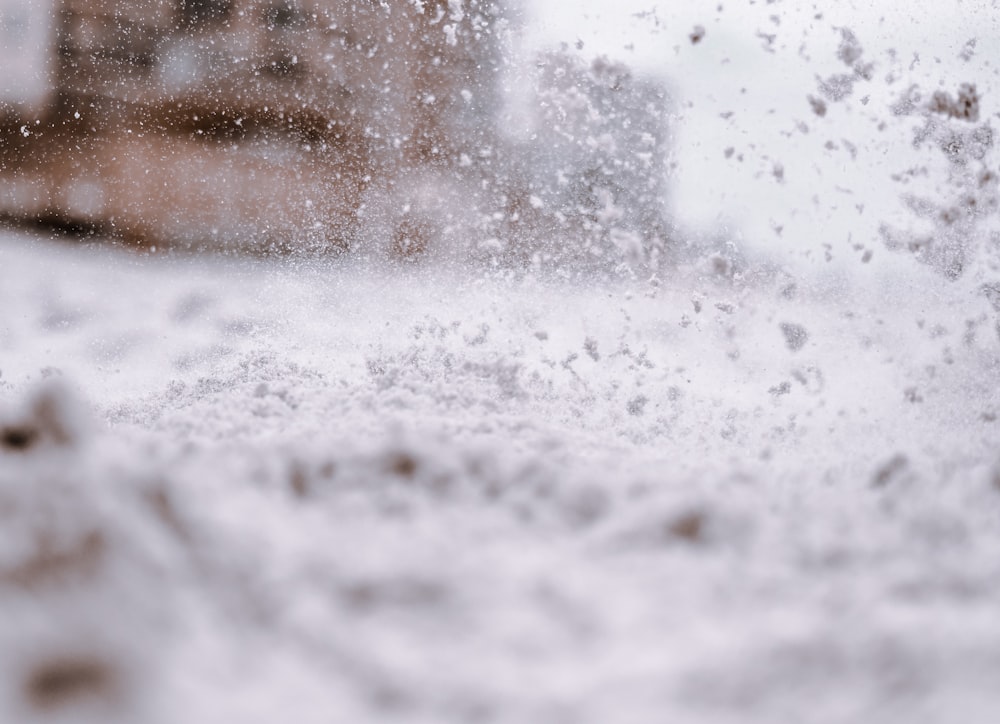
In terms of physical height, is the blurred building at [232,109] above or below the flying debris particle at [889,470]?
above

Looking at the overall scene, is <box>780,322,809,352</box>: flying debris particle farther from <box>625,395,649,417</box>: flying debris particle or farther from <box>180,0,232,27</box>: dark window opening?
<box>180,0,232,27</box>: dark window opening

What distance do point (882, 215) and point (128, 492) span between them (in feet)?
2.10

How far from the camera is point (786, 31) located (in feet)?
2.34

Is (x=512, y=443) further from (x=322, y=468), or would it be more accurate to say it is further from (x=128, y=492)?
(x=128, y=492)

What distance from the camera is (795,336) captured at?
0.69m

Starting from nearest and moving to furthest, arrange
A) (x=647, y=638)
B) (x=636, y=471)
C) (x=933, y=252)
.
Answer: (x=647, y=638)
(x=636, y=471)
(x=933, y=252)

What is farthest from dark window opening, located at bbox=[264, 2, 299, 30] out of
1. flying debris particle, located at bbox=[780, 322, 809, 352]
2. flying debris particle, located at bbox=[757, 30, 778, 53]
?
flying debris particle, located at bbox=[780, 322, 809, 352]

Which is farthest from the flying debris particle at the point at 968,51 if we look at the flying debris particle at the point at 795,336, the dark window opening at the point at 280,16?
the dark window opening at the point at 280,16

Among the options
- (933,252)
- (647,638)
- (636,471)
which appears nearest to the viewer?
(647,638)

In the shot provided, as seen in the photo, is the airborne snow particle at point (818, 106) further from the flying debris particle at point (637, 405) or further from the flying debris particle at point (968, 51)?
the flying debris particle at point (637, 405)

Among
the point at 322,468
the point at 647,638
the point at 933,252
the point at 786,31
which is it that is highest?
the point at 786,31

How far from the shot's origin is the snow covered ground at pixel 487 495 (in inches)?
16.1

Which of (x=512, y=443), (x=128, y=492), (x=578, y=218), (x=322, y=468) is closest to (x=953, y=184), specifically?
(x=578, y=218)

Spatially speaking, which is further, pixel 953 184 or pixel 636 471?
pixel 953 184
